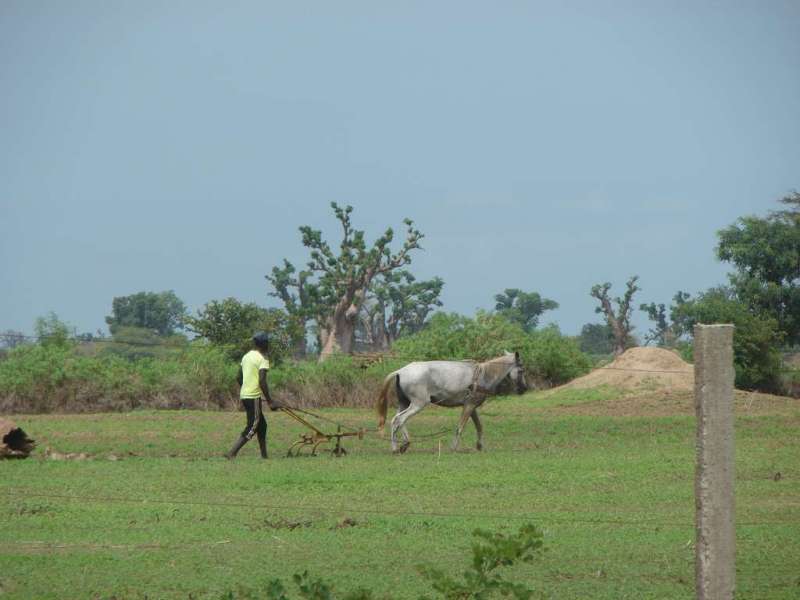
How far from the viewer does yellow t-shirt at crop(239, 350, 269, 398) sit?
765 inches

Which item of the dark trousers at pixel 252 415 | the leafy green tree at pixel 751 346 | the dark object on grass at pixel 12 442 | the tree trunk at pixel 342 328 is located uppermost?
the tree trunk at pixel 342 328

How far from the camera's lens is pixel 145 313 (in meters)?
105

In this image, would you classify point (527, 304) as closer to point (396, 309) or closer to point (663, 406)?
point (396, 309)

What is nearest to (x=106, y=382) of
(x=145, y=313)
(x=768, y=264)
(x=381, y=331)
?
(x=768, y=264)

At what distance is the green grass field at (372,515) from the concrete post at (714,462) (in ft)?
8.80

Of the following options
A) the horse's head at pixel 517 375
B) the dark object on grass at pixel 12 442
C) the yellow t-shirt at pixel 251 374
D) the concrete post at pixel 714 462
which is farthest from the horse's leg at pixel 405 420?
the concrete post at pixel 714 462

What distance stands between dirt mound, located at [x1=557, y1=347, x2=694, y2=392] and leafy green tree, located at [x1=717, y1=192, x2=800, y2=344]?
11768 mm

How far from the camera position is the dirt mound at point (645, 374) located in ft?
113

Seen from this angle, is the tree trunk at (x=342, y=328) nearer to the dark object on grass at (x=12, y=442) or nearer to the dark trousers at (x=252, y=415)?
the dark object on grass at (x=12, y=442)

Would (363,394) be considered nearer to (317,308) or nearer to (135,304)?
(317,308)

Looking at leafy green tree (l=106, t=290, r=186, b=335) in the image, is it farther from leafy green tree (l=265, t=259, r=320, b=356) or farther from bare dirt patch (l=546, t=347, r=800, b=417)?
bare dirt patch (l=546, t=347, r=800, b=417)

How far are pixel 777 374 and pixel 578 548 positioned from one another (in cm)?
3175

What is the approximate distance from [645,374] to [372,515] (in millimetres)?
22725

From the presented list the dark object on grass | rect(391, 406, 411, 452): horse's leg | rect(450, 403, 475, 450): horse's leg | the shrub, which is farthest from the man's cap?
the shrub
